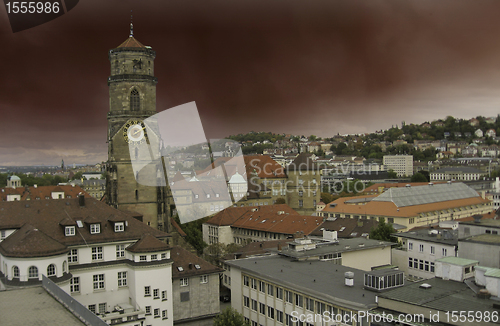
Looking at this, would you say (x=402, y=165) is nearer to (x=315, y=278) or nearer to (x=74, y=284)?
(x=315, y=278)

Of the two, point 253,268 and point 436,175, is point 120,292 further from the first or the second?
point 436,175

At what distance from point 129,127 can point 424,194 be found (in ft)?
175

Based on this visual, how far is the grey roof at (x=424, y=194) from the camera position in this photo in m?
66.9

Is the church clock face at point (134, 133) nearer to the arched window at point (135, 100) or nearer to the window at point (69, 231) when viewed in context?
the arched window at point (135, 100)

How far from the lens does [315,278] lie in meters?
24.5

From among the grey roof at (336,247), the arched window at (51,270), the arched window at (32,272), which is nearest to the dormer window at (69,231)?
the arched window at (51,270)

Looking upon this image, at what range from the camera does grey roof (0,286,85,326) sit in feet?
41.5

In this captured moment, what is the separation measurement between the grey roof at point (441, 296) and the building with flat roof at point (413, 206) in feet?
123

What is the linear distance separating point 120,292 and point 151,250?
134 inches

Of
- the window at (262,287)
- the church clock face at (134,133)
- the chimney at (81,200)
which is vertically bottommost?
the window at (262,287)

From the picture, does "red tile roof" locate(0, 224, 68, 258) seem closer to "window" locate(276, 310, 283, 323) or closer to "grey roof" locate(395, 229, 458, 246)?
"window" locate(276, 310, 283, 323)

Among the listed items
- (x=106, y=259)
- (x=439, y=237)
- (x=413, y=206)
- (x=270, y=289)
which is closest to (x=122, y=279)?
(x=106, y=259)

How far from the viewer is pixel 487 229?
1072 inches

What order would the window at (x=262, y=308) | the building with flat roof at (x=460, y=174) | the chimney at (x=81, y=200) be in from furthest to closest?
the building with flat roof at (x=460, y=174) → the chimney at (x=81, y=200) → the window at (x=262, y=308)
